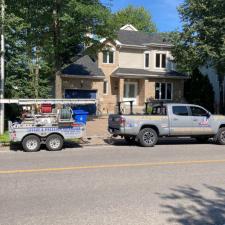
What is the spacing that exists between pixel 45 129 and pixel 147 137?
4.23 m

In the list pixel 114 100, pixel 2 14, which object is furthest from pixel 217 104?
pixel 2 14

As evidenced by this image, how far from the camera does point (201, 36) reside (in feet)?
108

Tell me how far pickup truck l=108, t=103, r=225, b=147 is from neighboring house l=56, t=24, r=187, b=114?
19455 mm

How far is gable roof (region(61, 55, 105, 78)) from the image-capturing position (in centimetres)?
3822

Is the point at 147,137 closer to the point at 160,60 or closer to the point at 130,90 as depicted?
the point at 130,90

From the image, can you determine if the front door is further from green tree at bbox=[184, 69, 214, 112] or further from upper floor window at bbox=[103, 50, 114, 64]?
green tree at bbox=[184, 69, 214, 112]

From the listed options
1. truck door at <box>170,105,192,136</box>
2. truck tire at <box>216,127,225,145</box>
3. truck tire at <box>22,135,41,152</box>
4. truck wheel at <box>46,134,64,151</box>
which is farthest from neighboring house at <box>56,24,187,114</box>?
truck tire at <box>22,135,41,152</box>

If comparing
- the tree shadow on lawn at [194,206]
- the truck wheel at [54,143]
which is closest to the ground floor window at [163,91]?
the truck wheel at [54,143]

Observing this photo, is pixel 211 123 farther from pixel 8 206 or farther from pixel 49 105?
pixel 8 206

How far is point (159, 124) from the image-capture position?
62.0ft

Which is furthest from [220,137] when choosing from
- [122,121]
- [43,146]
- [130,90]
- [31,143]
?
[130,90]

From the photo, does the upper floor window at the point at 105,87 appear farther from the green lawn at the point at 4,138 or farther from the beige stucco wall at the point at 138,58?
the green lawn at the point at 4,138

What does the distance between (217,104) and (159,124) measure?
23.9m

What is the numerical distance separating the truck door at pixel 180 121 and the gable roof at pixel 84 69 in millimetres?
19385
